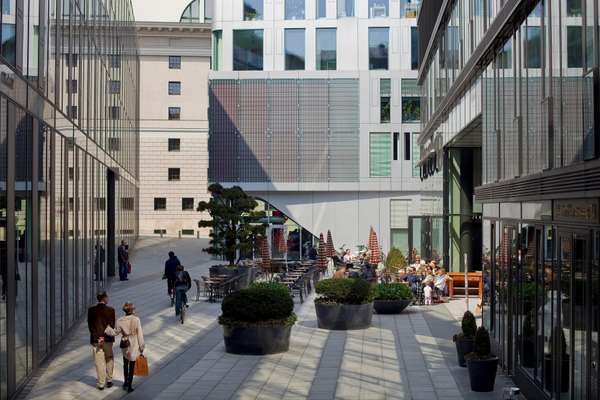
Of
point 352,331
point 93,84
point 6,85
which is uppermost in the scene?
point 93,84

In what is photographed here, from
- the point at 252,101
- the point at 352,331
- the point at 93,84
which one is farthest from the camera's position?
the point at 252,101

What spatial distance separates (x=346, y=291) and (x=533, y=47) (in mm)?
9183


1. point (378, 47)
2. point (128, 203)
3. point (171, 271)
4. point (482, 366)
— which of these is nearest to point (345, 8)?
point (378, 47)

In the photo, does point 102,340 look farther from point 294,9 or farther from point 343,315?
point 294,9

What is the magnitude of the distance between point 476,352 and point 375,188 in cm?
3885

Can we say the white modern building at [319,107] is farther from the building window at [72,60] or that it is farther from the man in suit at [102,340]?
the man in suit at [102,340]

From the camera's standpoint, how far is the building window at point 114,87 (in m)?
34.7

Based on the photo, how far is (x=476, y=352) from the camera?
14078 mm

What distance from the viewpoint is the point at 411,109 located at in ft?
173

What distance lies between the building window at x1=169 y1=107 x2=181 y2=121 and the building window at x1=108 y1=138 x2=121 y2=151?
3340 centimetres

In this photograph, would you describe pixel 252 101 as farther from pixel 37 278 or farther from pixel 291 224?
pixel 37 278

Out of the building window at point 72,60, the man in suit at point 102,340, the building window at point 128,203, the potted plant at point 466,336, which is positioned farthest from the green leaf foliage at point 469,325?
the building window at point 128,203

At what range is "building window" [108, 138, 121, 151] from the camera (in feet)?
115

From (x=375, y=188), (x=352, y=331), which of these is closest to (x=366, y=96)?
(x=375, y=188)
